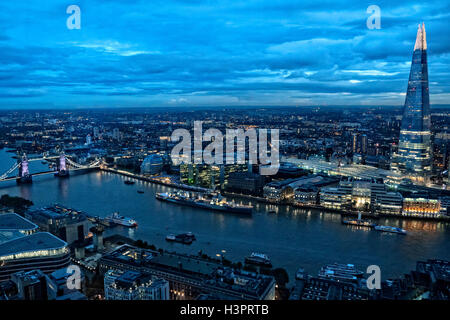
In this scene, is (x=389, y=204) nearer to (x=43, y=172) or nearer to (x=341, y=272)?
(x=341, y=272)

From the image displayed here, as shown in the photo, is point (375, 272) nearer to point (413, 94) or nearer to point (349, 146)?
point (413, 94)

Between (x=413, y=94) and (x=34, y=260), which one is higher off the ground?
(x=413, y=94)

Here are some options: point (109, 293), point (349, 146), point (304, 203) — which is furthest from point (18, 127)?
point (109, 293)

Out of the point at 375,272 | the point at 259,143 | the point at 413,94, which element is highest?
the point at 413,94

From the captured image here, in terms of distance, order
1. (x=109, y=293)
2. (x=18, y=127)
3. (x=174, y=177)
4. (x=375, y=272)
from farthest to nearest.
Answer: (x=18, y=127), (x=174, y=177), (x=375, y=272), (x=109, y=293)

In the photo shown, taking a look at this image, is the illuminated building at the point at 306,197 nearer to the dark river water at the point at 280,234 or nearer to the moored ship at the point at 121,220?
the dark river water at the point at 280,234

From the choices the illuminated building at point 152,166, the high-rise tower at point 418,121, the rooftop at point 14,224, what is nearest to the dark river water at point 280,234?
the rooftop at point 14,224
